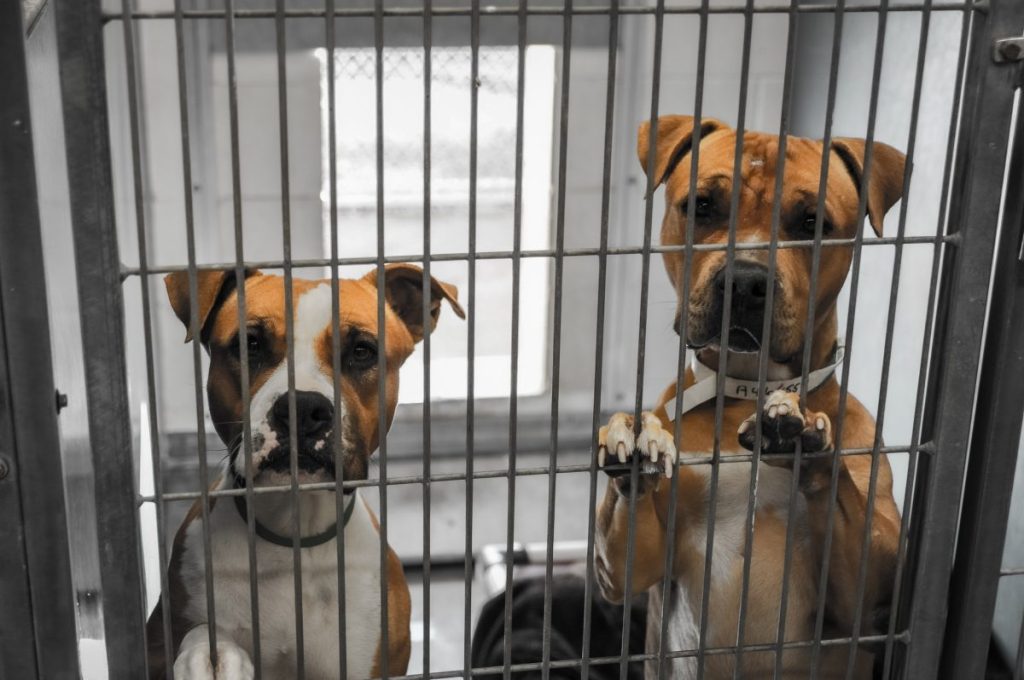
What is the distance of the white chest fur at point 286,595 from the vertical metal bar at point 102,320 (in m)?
0.20

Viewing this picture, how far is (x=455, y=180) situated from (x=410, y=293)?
1915 mm

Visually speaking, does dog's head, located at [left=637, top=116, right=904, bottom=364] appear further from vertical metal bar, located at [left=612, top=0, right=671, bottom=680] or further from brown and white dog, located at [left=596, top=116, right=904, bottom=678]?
vertical metal bar, located at [left=612, top=0, right=671, bottom=680]

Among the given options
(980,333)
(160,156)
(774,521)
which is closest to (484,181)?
(160,156)

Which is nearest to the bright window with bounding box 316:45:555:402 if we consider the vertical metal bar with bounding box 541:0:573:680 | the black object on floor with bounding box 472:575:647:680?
the black object on floor with bounding box 472:575:647:680

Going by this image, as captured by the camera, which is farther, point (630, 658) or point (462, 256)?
point (630, 658)

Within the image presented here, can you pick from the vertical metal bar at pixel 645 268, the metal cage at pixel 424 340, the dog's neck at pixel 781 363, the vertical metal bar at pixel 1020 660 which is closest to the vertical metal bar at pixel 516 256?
the metal cage at pixel 424 340

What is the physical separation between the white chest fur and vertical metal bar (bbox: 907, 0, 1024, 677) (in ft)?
2.01

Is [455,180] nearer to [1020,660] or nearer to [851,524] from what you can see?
[851,524]

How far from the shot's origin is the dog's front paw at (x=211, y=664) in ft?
3.68

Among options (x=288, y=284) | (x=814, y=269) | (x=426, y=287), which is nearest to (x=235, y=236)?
(x=288, y=284)

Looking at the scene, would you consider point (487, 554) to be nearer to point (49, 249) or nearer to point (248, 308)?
point (248, 308)

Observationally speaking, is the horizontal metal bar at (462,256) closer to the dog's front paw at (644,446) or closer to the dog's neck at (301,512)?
the dog's front paw at (644,446)

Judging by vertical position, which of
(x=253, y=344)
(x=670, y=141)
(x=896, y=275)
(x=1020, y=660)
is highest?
(x=670, y=141)

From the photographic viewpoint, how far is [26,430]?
1.00 m
